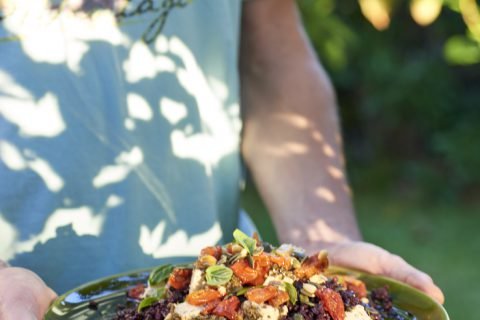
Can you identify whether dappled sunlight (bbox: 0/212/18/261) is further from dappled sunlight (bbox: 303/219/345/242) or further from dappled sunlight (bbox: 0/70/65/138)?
dappled sunlight (bbox: 303/219/345/242)

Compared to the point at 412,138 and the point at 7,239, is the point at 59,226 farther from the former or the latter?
the point at 412,138

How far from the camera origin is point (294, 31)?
2.50 metres

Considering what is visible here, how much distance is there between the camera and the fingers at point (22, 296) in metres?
1.46

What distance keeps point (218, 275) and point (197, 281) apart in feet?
0.16

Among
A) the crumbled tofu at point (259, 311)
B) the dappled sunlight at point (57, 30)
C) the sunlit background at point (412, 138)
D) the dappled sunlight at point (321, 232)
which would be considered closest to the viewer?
the crumbled tofu at point (259, 311)

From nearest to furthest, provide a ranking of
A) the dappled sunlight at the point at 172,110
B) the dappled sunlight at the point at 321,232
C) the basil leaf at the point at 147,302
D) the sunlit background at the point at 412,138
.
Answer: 1. the basil leaf at the point at 147,302
2. the dappled sunlight at the point at 172,110
3. the dappled sunlight at the point at 321,232
4. the sunlit background at the point at 412,138

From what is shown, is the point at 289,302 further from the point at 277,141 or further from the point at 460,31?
the point at 460,31

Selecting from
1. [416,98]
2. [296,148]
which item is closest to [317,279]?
[296,148]

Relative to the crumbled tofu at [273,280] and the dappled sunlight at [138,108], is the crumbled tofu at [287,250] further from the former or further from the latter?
the dappled sunlight at [138,108]

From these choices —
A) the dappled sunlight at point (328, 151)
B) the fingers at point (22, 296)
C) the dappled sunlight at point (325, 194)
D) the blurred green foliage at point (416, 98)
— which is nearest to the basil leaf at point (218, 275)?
the fingers at point (22, 296)

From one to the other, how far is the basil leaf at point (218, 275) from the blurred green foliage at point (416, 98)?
17.6 feet

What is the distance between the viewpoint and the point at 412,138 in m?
8.12

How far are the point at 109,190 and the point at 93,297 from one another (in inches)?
16.7

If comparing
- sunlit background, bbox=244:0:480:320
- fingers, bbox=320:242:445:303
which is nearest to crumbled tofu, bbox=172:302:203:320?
fingers, bbox=320:242:445:303
